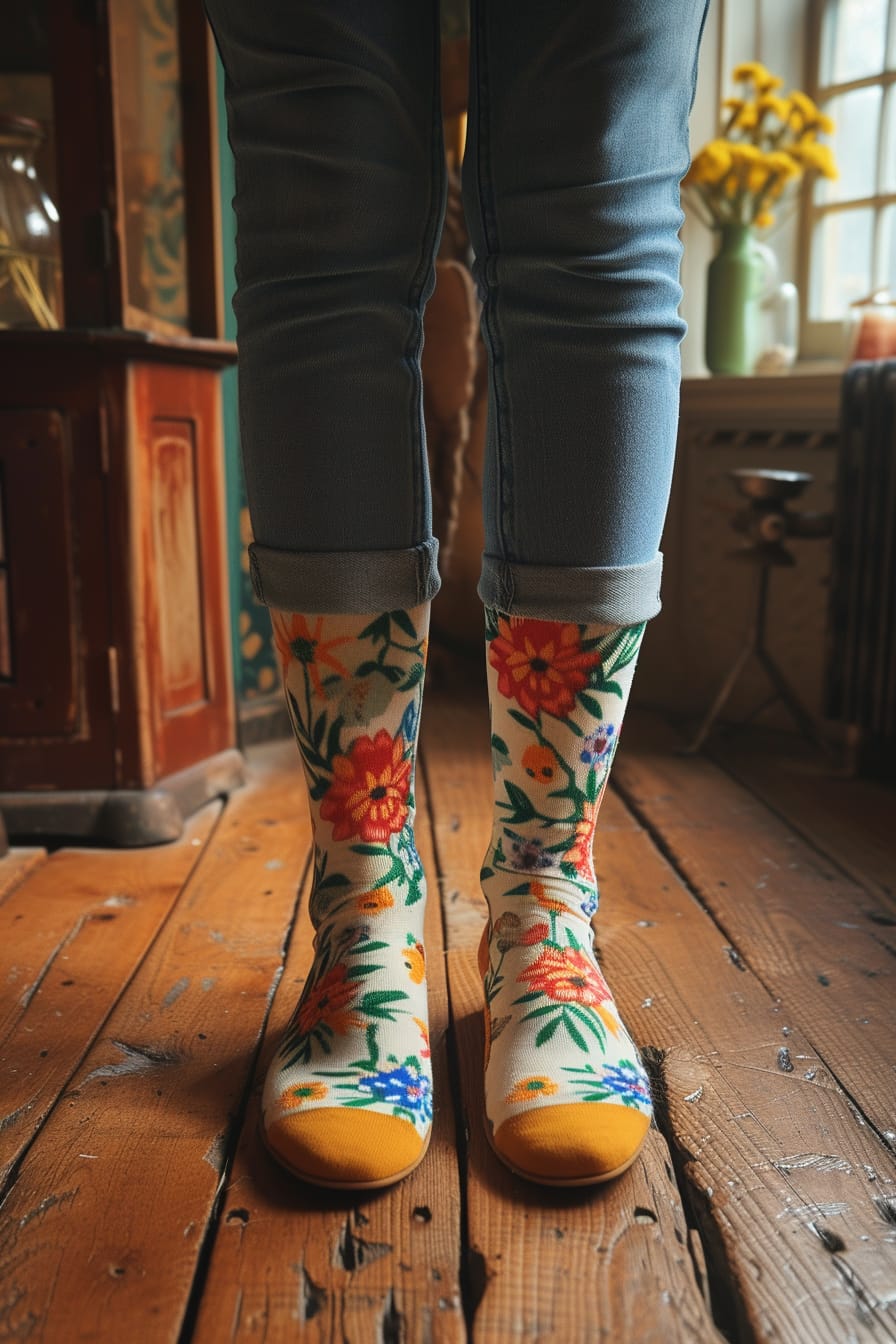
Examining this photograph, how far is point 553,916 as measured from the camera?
2.21ft

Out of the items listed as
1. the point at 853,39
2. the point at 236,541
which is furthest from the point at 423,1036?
the point at 853,39

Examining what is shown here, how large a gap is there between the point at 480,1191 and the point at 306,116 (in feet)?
1.88

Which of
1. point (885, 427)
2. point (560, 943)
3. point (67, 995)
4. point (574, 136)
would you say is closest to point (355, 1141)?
point (560, 943)

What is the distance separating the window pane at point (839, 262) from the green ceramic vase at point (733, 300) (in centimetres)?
20

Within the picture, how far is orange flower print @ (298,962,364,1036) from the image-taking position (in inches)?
25.0

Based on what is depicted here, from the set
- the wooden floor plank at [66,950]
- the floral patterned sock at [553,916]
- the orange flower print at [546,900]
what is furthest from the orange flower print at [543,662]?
the wooden floor plank at [66,950]

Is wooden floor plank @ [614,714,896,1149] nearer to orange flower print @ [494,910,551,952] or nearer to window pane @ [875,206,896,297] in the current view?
orange flower print @ [494,910,551,952]

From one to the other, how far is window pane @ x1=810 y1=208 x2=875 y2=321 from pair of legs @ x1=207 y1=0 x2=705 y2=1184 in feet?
4.69

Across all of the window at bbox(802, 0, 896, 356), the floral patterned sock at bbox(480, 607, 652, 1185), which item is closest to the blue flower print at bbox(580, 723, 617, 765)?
the floral patterned sock at bbox(480, 607, 652, 1185)

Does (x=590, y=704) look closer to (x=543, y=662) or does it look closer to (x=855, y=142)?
(x=543, y=662)

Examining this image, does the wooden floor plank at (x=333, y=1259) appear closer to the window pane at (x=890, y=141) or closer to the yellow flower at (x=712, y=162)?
the yellow flower at (x=712, y=162)

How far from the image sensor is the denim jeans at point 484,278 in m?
0.57

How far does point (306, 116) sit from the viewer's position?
0.58 meters

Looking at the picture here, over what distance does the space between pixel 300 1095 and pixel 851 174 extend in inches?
71.7
